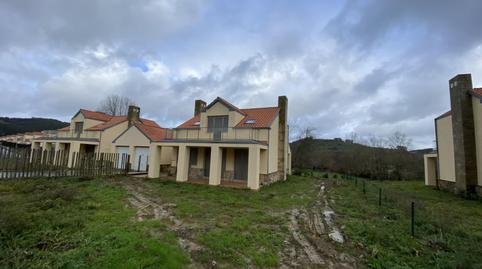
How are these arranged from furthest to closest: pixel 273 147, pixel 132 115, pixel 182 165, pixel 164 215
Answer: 1. pixel 132 115
2. pixel 273 147
3. pixel 182 165
4. pixel 164 215

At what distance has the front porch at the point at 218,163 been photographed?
513 inches

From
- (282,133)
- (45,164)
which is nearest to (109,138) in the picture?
(45,164)

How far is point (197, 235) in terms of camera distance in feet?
18.1

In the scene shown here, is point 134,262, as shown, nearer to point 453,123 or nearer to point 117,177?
point 117,177

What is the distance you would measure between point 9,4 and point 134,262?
39.3 feet

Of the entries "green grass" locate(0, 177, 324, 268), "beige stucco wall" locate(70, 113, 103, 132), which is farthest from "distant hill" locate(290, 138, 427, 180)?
"beige stucco wall" locate(70, 113, 103, 132)

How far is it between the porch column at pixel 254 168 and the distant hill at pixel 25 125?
2041 inches

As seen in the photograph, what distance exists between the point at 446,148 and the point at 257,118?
13.3 m

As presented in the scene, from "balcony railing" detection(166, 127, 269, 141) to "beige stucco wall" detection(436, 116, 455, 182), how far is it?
12262mm

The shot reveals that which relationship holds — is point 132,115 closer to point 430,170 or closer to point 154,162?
point 154,162

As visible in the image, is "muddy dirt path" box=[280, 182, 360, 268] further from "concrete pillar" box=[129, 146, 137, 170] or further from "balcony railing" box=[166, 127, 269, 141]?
"concrete pillar" box=[129, 146, 137, 170]

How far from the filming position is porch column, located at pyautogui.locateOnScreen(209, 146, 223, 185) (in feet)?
44.5

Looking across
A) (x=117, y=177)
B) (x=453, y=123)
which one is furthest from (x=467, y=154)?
(x=117, y=177)

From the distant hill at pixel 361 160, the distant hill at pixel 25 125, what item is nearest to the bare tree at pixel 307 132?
the distant hill at pixel 361 160
